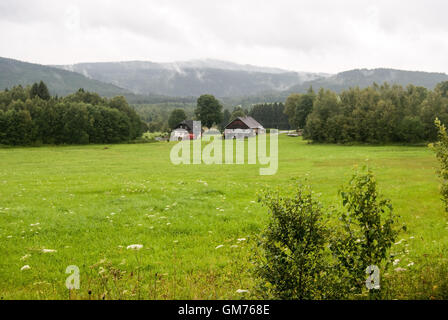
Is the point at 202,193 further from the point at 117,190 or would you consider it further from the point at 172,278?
the point at 172,278

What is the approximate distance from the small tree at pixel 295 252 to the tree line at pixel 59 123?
97.0 meters

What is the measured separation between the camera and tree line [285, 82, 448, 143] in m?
71.1

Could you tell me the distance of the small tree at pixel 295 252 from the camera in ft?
18.8

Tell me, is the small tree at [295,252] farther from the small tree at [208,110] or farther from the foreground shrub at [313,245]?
the small tree at [208,110]

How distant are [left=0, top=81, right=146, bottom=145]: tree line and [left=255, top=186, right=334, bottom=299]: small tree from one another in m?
97.0

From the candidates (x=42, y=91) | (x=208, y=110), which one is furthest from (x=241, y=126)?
(x=42, y=91)

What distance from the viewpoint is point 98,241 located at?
1091cm

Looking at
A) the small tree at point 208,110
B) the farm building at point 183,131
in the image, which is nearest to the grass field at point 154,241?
the farm building at point 183,131

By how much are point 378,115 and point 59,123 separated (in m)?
87.8

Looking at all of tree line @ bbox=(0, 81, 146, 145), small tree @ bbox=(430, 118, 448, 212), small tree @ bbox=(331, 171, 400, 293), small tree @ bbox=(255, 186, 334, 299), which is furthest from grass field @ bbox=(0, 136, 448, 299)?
tree line @ bbox=(0, 81, 146, 145)

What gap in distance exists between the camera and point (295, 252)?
5676 millimetres

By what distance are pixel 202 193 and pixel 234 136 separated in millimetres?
107832

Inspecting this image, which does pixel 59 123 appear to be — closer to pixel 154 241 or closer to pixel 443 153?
pixel 154 241
